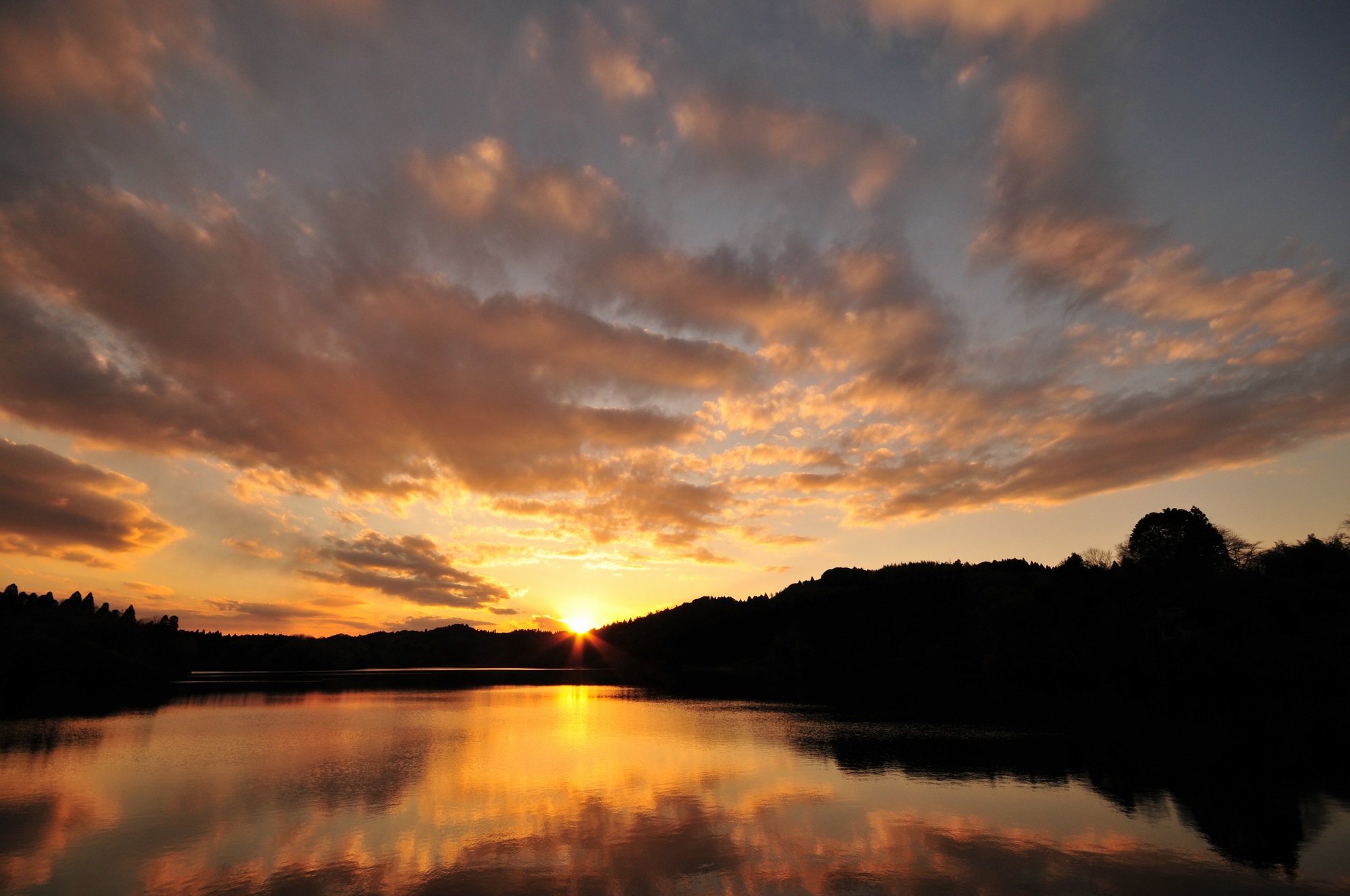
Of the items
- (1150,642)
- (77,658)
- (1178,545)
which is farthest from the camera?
(77,658)

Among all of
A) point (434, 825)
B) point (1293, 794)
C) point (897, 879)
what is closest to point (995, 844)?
point (897, 879)

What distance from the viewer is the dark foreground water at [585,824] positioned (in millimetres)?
20047

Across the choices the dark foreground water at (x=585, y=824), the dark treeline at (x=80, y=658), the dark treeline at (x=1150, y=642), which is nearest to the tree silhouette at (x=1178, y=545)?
the dark treeline at (x=1150, y=642)

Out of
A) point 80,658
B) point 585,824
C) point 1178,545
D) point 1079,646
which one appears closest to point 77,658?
point 80,658

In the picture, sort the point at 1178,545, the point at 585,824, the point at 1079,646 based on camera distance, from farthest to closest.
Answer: the point at 1178,545, the point at 1079,646, the point at 585,824

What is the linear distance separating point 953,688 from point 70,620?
16680cm

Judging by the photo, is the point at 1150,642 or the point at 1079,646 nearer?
the point at 1150,642

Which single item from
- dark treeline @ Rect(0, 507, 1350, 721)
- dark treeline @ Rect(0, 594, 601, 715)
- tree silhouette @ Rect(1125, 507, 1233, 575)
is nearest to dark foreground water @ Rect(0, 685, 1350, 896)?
dark treeline @ Rect(0, 507, 1350, 721)

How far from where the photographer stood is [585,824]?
26.2 metres

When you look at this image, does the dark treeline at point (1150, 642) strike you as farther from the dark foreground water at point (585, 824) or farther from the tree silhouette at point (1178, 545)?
the dark foreground water at point (585, 824)

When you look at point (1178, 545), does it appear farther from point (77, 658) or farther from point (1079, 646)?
point (77, 658)

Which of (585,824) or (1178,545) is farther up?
(1178,545)

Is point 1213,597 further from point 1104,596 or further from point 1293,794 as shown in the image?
point 1293,794

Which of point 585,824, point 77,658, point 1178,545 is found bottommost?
point 585,824
